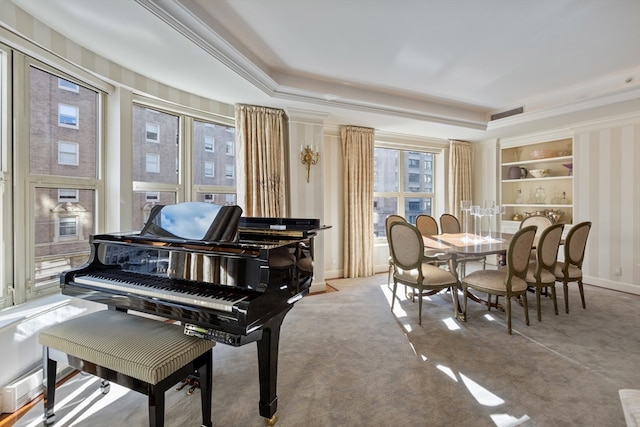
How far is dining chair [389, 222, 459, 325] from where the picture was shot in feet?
9.68

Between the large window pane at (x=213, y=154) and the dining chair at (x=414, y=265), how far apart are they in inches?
86.7

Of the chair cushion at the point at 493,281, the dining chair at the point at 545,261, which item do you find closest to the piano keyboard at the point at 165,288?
the chair cushion at the point at 493,281

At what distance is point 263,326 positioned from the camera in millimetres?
1519

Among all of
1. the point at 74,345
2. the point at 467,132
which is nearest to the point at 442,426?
the point at 74,345

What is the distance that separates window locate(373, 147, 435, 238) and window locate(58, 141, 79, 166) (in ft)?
13.5

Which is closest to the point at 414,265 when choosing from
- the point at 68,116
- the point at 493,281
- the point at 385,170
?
the point at 493,281

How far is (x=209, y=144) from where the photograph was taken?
364cm

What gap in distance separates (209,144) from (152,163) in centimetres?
74

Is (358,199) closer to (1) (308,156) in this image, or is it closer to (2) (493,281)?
(1) (308,156)

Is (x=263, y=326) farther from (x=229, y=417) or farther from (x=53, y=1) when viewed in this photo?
(x=53, y=1)

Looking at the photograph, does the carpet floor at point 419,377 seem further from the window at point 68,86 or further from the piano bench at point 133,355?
the window at point 68,86

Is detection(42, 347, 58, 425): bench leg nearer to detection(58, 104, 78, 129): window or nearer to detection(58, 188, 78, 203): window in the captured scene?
detection(58, 188, 78, 203): window

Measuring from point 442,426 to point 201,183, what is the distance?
3257 mm

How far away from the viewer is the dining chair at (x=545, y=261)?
9.64 ft
